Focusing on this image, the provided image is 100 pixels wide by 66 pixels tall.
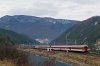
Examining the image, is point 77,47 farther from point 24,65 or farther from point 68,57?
point 24,65

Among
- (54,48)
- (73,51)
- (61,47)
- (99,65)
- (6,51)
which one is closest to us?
(6,51)

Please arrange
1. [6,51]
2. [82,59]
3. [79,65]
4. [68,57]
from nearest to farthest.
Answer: [6,51] → [79,65] → [82,59] → [68,57]

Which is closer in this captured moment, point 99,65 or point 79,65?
point 99,65

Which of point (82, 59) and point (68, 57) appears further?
→ point (68, 57)

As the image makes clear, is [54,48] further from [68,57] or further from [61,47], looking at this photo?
[68,57]

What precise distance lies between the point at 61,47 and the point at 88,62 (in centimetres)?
5340

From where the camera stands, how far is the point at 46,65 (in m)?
30.3

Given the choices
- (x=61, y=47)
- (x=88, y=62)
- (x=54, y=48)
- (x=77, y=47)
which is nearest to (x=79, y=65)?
(x=88, y=62)

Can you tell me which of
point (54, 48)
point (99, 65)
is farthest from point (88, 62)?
point (54, 48)

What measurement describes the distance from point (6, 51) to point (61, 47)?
271 feet

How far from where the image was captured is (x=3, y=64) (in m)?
33.0

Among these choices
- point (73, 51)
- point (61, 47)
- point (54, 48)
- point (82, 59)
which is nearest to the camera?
point (82, 59)

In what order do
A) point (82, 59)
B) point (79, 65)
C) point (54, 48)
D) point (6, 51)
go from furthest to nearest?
point (54, 48)
point (82, 59)
point (79, 65)
point (6, 51)

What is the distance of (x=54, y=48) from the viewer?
492ft
